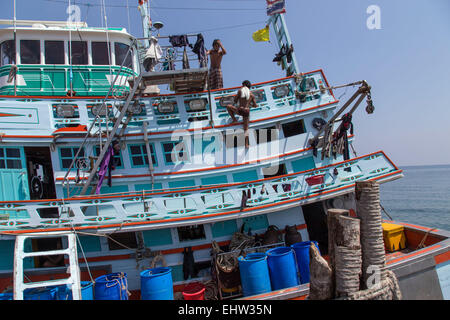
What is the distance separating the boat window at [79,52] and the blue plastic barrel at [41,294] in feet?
27.3

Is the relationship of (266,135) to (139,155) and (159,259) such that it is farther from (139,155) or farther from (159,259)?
(159,259)

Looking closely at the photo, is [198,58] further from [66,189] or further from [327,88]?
[66,189]

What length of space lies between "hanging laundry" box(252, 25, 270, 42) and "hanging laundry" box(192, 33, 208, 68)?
4044 mm

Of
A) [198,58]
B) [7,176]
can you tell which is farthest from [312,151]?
[7,176]

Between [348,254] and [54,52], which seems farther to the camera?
[54,52]

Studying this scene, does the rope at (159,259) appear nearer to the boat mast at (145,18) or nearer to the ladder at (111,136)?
the ladder at (111,136)

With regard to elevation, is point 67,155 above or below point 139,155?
above

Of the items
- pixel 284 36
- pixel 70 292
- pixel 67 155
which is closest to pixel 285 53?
pixel 284 36

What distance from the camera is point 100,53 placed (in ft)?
35.8

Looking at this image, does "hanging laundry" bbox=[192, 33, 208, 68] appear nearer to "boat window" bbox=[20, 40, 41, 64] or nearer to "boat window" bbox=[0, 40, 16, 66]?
"boat window" bbox=[20, 40, 41, 64]

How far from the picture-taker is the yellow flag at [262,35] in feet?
39.5

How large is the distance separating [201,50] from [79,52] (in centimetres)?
530

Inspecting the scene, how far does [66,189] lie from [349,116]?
8977 mm

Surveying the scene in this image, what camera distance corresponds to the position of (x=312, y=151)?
919 centimetres
